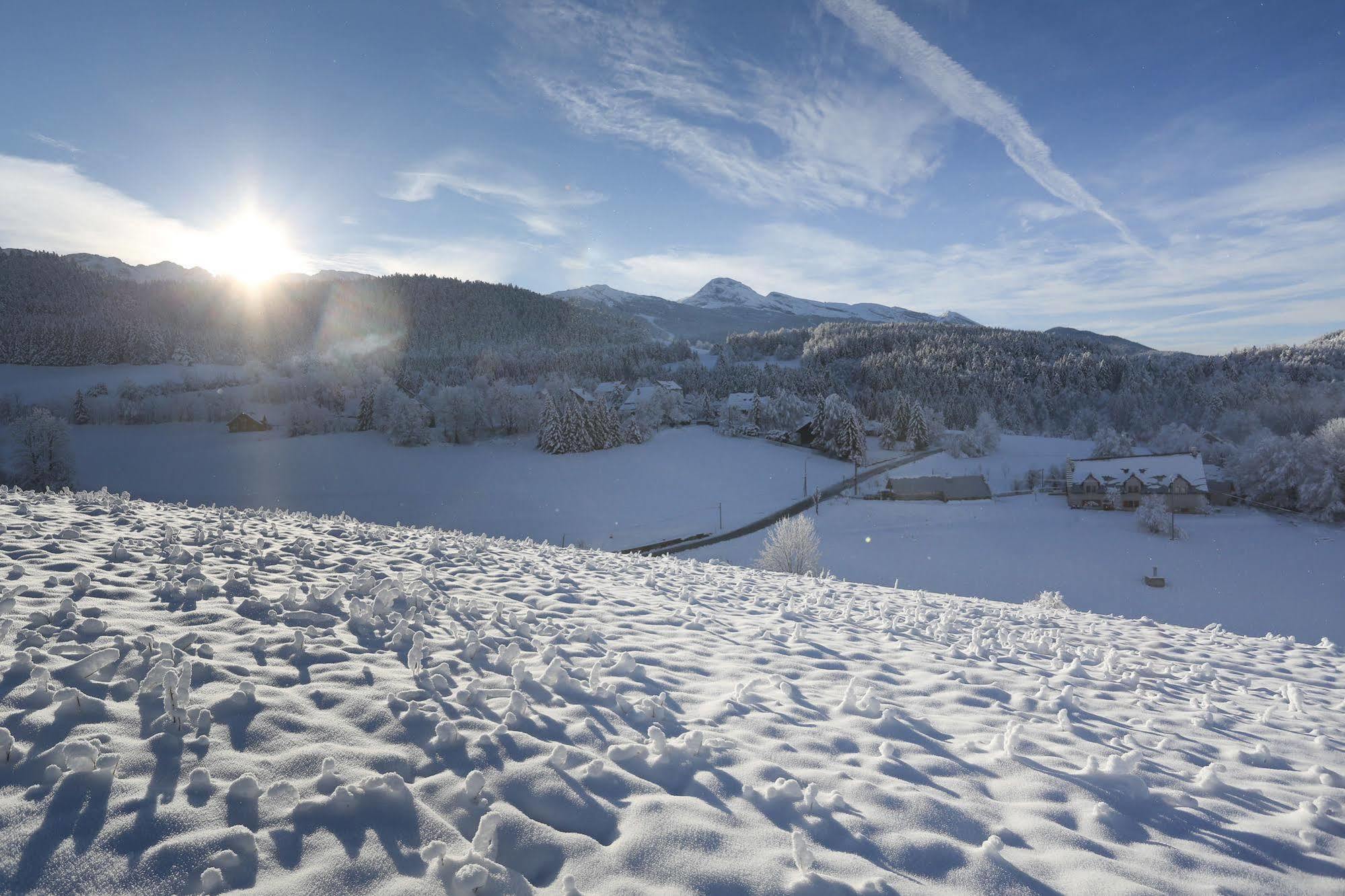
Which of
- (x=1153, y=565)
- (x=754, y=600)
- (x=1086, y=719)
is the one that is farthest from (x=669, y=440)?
(x=1086, y=719)

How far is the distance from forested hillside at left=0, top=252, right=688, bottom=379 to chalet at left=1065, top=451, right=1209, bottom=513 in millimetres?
87263

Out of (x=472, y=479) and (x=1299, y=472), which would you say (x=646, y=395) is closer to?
(x=472, y=479)

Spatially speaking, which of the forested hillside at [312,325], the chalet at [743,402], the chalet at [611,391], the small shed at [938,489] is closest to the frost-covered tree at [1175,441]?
the small shed at [938,489]

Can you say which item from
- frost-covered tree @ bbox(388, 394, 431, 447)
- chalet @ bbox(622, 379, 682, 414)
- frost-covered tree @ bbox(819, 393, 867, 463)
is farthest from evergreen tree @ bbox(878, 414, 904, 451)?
frost-covered tree @ bbox(388, 394, 431, 447)

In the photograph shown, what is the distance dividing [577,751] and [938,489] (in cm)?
5891

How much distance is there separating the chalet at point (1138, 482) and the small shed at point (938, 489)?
24.7 feet

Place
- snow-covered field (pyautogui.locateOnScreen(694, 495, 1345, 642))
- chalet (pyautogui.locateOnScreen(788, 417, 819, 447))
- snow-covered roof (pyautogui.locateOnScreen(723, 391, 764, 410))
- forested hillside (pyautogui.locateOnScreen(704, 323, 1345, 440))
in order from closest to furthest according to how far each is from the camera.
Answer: snow-covered field (pyautogui.locateOnScreen(694, 495, 1345, 642))
chalet (pyautogui.locateOnScreen(788, 417, 819, 447))
snow-covered roof (pyautogui.locateOnScreen(723, 391, 764, 410))
forested hillside (pyautogui.locateOnScreen(704, 323, 1345, 440))

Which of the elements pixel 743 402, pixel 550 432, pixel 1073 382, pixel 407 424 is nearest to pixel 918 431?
pixel 743 402

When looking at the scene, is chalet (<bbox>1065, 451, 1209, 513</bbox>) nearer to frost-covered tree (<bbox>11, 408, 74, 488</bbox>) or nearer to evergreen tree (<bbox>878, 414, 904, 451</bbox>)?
evergreen tree (<bbox>878, 414, 904, 451</bbox>)

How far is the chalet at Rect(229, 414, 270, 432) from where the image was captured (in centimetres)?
7462

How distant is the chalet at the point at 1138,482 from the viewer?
48.8 m

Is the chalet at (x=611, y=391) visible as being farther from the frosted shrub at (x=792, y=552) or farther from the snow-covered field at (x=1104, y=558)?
the frosted shrub at (x=792, y=552)

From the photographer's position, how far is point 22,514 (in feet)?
28.4

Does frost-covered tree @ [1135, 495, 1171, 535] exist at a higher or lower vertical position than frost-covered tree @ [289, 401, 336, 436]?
higher
